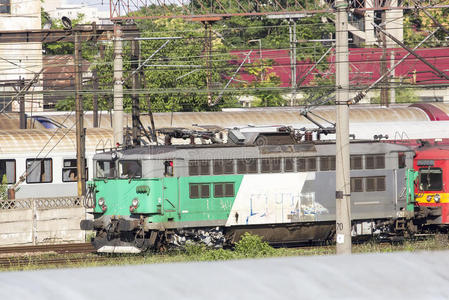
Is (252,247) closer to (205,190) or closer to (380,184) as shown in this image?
(205,190)

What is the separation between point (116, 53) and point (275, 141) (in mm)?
6795

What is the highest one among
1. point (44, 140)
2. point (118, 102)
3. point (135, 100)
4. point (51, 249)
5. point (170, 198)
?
point (135, 100)

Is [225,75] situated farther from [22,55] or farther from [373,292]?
[373,292]

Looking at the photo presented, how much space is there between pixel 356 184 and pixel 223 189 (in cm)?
431

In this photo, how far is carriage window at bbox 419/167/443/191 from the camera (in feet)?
81.8

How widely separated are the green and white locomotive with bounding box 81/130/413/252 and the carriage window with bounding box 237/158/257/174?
3 cm

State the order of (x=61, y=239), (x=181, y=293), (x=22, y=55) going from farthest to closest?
(x=22, y=55)
(x=61, y=239)
(x=181, y=293)

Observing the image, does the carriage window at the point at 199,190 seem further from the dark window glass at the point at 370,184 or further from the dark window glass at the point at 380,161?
the dark window glass at the point at 380,161

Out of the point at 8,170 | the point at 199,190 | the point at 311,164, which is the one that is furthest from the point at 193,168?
the point at 8,170

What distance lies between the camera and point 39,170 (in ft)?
105

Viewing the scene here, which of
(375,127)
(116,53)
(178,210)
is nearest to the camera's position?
(178,210)

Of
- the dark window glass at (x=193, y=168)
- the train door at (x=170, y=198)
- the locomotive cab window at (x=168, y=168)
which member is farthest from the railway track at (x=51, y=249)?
the dark window glass at (x=193, y=168)

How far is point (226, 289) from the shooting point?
4.36 metres

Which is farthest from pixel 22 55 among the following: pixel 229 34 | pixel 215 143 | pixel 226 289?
pixel 226 289
